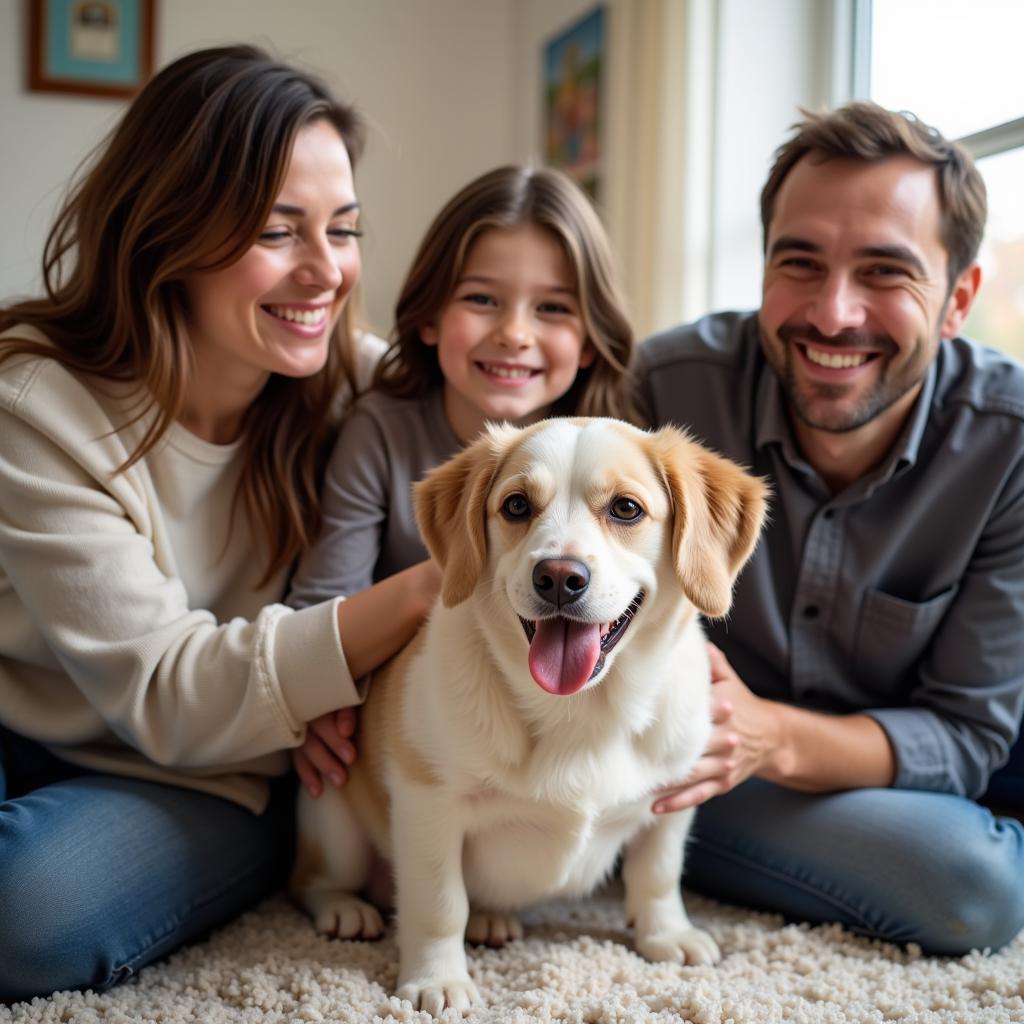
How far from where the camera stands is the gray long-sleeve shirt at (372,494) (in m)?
1.77

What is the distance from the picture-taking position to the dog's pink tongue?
126cm

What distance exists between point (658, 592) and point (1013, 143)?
187 cm

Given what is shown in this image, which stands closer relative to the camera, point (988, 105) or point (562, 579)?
point (562, 579)

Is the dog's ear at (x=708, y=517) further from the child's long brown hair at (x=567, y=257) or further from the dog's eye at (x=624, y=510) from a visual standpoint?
the child's long brown hair at (x=567, y=257)

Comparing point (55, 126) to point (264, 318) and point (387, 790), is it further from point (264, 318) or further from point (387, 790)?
point (387, 790)

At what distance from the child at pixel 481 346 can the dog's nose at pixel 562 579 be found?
635mm

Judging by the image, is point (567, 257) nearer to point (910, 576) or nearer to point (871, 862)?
point (910, 576)

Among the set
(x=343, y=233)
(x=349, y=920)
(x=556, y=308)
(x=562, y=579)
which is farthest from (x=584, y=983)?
(x=343, y=233)

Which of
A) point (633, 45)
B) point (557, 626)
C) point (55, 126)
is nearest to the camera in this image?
point (557, 626)

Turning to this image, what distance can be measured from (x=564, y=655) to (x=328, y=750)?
564mm

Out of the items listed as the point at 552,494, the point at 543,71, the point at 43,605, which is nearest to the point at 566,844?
the point at 552,494

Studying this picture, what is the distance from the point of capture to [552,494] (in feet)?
4.29

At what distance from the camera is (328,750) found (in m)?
1.67

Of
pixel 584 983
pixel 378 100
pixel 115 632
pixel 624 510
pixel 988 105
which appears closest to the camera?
pixel 624 510
